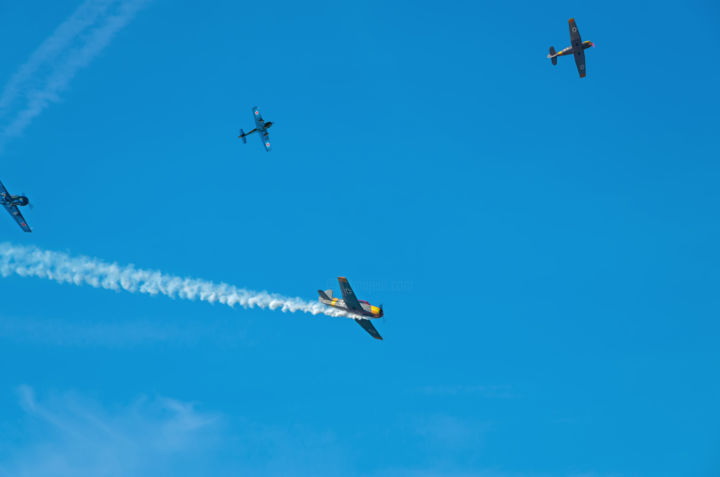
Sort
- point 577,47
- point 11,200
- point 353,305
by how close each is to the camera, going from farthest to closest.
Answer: point 577,47
point 11,200
point 353,305

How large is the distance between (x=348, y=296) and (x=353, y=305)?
62.2 inches

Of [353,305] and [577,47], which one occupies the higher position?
[577,47]

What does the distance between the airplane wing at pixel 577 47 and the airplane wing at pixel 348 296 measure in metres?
42.3

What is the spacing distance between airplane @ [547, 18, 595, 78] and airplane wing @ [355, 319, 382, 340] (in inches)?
1676

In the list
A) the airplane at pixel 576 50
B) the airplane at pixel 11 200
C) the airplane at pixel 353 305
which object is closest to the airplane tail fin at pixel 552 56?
the airplane at pixel 576 50

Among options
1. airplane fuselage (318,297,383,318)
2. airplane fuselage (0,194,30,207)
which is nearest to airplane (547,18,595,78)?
airplane fuselage (318,297,383,318)

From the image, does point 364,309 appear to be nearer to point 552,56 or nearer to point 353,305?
point 353,305

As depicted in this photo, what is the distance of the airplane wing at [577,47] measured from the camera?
2699 inches

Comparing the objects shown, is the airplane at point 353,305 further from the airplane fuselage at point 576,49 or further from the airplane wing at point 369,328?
the airplane fuselage at point 576,49

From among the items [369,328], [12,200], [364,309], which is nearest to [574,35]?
[364,309]

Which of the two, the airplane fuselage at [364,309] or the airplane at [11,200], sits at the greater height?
the airplane at [11,200]

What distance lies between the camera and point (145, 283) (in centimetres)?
6081

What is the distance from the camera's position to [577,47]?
69.6 m

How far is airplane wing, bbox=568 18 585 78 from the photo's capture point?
68562mm
